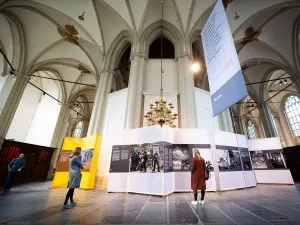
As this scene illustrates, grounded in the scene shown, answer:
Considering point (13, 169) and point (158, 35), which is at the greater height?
point (158, 35)

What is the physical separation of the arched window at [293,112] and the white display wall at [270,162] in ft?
46.5

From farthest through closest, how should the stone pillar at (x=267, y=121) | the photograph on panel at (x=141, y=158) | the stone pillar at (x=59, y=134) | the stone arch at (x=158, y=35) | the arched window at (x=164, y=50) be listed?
1. the stone pillar at (x=267, y=121)
2. the stone pillar at (x=59, y=134)
3. the arched window at (x=164, y=50)
4. the stone arch at (x=158, y=35)
5. the photograph on panel at (x=141, y=158)

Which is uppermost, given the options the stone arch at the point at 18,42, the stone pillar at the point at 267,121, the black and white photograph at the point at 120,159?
the stone arch at the point at 18,42

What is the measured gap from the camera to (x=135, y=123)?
6.98 m

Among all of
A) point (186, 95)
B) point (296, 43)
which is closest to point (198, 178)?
point (186, 95)

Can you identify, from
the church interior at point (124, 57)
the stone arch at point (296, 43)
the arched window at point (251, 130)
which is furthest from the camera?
the arched window at point (251, 130)

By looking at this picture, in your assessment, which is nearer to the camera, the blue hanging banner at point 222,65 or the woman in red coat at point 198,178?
the blue hanging banner at point 222,65

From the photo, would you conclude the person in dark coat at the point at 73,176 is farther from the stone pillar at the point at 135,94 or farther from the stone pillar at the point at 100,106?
the stone pillar at the point at 100,106

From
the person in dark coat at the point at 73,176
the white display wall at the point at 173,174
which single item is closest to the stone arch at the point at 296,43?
the white display wall at the point at 173,174

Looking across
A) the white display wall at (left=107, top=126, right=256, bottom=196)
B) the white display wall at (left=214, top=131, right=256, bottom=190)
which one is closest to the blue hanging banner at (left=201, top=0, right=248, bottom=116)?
the white display wall at (left=107, top=126, right=256, bottom=196)

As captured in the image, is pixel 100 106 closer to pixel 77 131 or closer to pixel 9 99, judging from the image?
pixel 9 99

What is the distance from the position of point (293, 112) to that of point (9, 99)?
27237mm

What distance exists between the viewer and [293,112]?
1700cm

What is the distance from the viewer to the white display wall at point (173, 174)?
4.27 m
